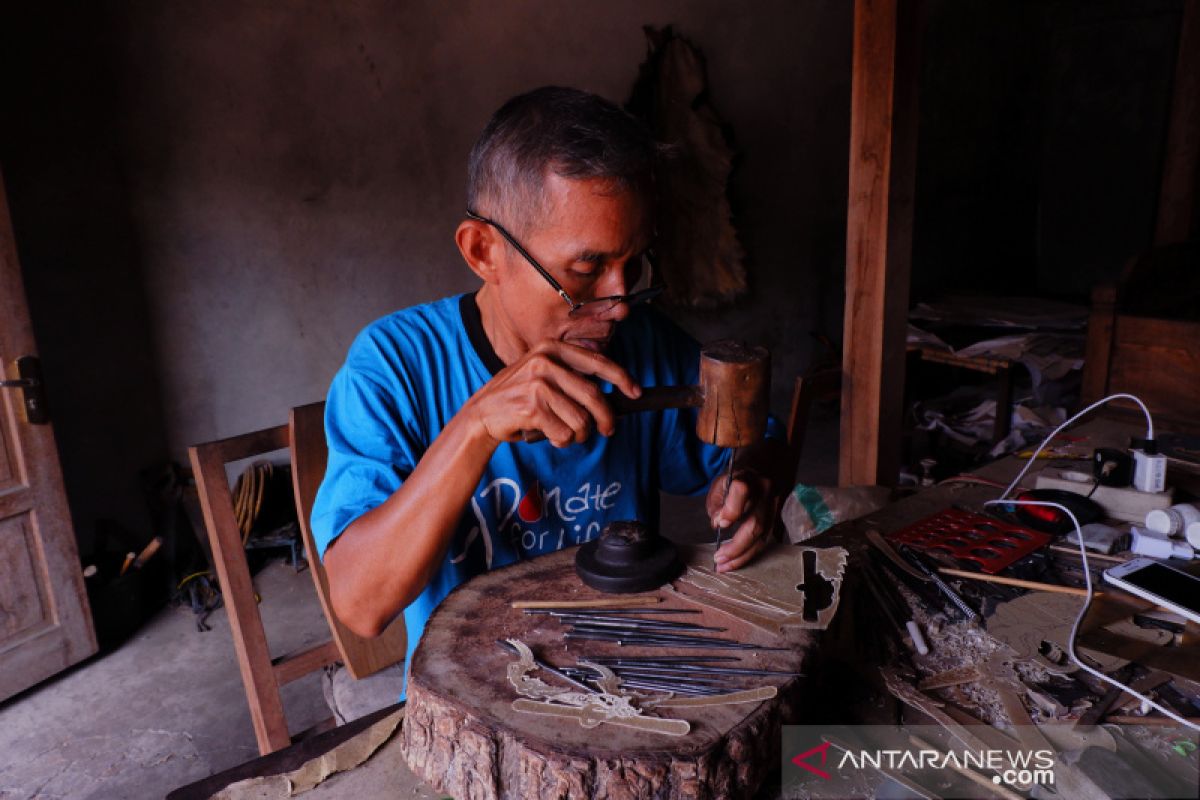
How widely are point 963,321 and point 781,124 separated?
2.32 m

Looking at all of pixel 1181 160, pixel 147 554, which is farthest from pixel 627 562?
pixel 1181 160

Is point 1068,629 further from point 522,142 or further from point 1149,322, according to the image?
point 1149,322

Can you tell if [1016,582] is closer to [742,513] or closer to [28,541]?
[742,513]

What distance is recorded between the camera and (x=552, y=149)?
5.24 feet

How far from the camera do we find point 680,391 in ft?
4.93

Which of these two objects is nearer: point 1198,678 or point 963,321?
point 1198,678

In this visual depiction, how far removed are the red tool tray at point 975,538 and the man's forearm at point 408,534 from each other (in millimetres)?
1248

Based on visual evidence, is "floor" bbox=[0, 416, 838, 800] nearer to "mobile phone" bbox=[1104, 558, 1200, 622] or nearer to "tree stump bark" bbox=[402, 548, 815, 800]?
"tree stump bark" bbox=[402, 548, 815, 800]

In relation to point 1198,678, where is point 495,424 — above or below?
above

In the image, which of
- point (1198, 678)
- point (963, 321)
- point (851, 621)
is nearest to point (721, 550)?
point (851, 621)

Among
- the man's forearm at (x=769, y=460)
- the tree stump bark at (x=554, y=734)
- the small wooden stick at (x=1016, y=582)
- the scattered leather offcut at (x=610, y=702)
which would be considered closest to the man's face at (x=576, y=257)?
the man's forearm at (x=769, y=460)

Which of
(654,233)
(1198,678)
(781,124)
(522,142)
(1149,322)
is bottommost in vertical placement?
(1198,678)

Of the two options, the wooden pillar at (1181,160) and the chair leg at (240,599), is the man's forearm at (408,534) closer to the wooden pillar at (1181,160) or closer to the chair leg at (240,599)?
the chair leg at (240,599)

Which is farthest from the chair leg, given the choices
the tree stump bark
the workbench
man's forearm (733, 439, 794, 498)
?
man's forearm (733, 439, 794, 498)
